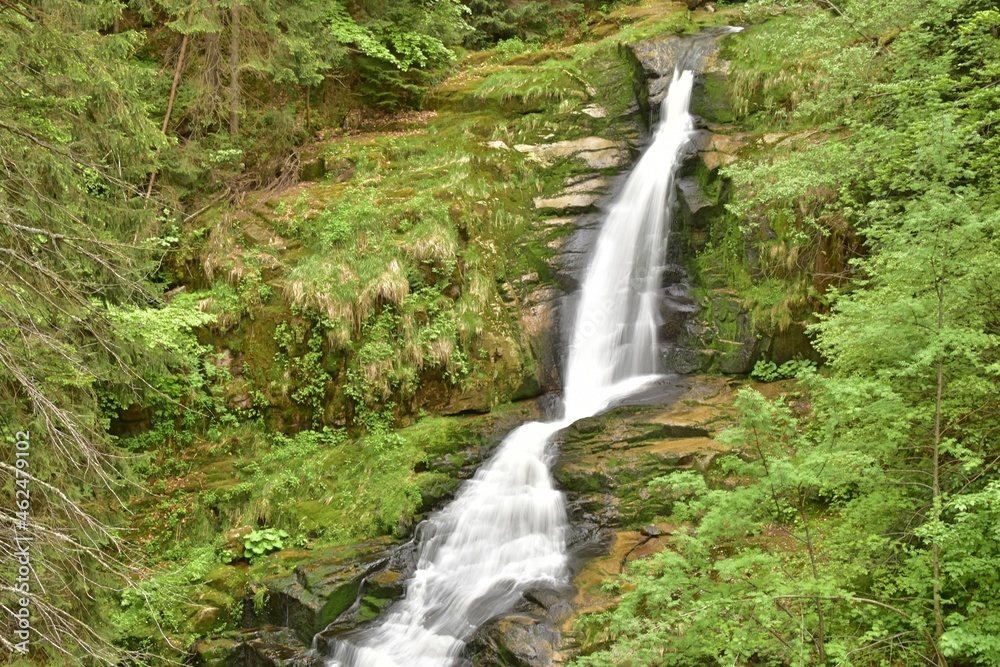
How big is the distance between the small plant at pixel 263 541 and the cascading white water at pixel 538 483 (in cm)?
169

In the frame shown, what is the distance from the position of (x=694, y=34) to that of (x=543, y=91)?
10.5ft

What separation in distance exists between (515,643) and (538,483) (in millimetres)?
2317

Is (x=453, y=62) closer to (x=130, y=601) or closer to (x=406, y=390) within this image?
(x=406, y=390)

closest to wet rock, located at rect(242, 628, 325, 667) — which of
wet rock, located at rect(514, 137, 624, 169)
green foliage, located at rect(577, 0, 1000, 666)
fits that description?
green foliage, located at rect(577, 0, 1000, 666)

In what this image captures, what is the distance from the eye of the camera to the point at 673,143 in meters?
11.4

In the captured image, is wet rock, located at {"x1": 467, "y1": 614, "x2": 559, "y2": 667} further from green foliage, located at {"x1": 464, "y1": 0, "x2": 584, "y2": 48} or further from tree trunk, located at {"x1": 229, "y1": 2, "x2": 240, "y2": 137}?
green foliage, located at {"x1": 464, "y1": 0, "x2": 584, "y2": 48}

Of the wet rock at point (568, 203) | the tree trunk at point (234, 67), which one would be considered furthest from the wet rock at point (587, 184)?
the tree trunk at point (234, 67)

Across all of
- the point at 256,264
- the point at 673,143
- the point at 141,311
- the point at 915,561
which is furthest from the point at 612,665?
the point at 673,143

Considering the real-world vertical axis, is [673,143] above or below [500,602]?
above

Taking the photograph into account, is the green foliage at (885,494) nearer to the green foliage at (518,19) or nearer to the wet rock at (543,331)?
the wet rock at (543,331)

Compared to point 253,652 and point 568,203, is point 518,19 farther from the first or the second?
point 253,652

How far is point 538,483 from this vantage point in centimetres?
787

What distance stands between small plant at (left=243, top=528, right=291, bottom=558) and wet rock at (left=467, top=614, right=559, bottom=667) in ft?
9.54

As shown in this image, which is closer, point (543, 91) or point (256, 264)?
point (256, 264)
